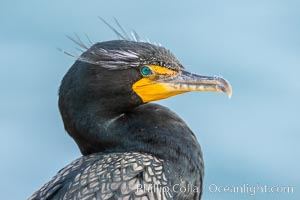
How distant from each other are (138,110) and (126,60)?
0.53 metres

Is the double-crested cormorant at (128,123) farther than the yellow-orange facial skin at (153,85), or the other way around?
the yellow-orange facial skin at (153,85)

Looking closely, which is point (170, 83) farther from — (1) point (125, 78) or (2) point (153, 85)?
(1) point (125, 78)

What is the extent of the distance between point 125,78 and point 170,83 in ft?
1.14

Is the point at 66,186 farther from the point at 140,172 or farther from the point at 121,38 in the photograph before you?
the point at 121,38

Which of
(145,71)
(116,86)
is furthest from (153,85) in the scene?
(116,86)

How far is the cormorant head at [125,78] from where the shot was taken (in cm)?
1185

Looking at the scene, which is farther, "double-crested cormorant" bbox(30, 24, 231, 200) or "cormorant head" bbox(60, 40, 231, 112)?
"cormorant head" bbox(60, 40, 231, 112)

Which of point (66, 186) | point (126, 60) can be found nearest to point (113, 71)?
point (126, 60)

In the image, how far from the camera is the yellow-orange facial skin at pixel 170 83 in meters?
11.9

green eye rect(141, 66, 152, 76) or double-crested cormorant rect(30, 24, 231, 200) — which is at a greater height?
green eye rect(141, 66, 152, 76)

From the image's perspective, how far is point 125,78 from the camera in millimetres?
11898

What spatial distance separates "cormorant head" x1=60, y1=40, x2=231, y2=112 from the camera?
38.9ft

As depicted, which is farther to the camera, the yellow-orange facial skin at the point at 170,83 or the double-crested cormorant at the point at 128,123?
the yellow-orange facial skin at the point at 170,83

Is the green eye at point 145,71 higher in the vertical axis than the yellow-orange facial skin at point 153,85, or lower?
higher
